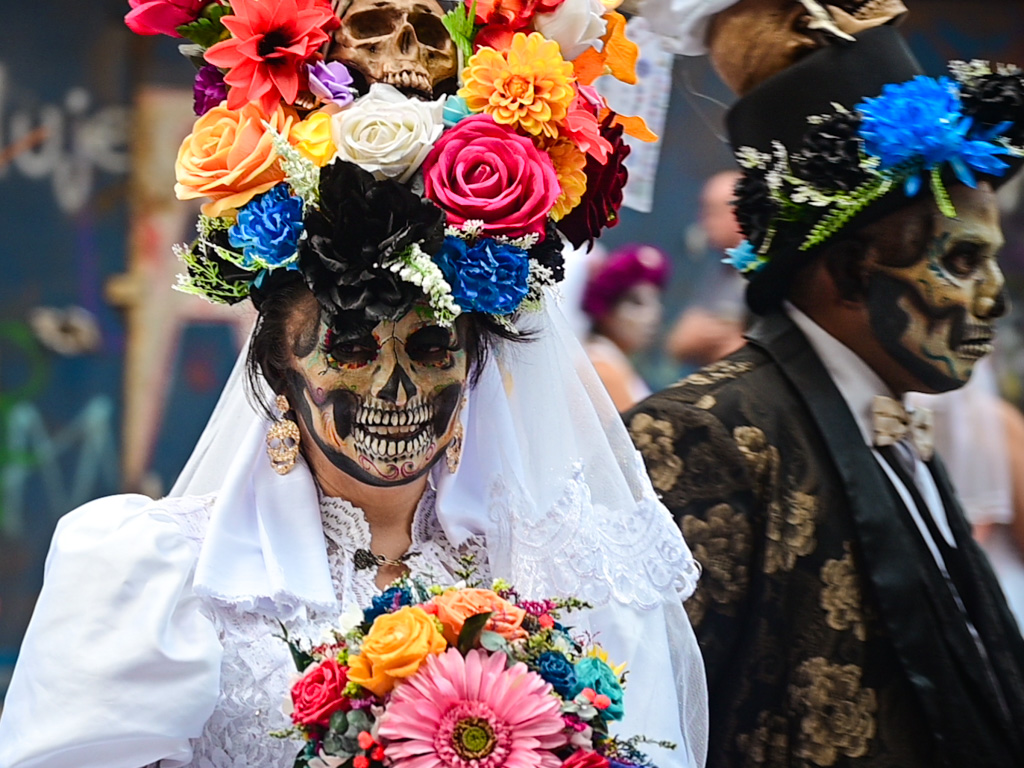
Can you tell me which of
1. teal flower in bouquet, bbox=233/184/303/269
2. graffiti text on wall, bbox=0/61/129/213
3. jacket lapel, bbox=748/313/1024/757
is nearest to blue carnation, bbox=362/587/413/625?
teal flower in bouquet, bbox=233/184/303/269

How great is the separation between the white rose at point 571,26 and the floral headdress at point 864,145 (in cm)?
91

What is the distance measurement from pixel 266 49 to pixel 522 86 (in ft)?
1.43

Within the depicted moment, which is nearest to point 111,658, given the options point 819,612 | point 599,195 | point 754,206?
point 599,195

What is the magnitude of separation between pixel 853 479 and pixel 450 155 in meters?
1.41

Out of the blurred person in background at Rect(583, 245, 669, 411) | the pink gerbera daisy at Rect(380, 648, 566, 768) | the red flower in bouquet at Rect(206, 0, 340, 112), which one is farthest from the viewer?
the blurred person in background at Rect(583, 245, 669, 411)

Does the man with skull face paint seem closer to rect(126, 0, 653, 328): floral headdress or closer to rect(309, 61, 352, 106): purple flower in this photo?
rect(126, 0, 653, 328): floral headdress

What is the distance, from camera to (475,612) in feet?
7.29

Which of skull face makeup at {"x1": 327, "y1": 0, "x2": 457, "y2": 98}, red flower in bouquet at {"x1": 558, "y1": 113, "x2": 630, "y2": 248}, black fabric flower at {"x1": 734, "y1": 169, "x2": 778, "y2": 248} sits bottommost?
black fabric flower at {"x1": 734, "y1": 169, "x2": 778, "y2": 248}

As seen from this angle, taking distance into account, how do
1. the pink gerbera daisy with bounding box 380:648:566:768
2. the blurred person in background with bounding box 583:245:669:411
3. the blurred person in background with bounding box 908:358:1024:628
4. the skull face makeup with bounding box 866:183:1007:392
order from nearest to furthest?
the pink gerbera daisy with bounding box 380:648:566:768
the skull face makeup with bounding box 866:183:1007:392
the blurred person in background with bounding box 908:358:1024:628
the blurred person in background with bounding box 583:245:669:411

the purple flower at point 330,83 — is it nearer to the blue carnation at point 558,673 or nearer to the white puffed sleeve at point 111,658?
the white puffed sleeve at point 111,658

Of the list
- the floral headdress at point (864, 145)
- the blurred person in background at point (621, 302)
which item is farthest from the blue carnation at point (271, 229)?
the blurred person in background at point (621, 302)

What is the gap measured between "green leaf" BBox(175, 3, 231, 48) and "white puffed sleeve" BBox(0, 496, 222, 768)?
833 millimetres

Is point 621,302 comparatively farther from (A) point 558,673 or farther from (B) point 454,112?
(A) point 558,673

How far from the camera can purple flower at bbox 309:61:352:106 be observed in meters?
2.57
